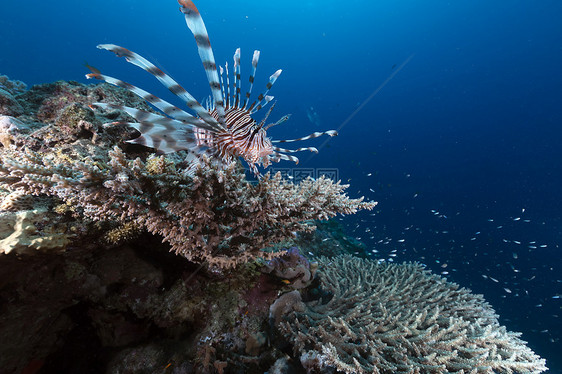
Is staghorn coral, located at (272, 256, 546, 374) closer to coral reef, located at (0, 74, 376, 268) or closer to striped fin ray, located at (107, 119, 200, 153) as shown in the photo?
coral reef, located at (0, 74, 376, 268)

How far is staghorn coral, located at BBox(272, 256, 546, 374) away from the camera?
6.32 ft

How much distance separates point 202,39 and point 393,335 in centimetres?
271

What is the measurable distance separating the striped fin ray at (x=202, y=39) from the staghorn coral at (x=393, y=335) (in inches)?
Result: 76.9

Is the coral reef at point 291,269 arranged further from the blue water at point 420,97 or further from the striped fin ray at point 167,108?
the blue water at point 420,97

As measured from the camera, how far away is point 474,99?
40344 millimetres

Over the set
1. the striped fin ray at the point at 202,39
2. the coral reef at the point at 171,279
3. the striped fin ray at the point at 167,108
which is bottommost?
the coral reef at the point at 171,279

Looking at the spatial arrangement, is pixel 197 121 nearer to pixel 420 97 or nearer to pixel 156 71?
pixel 156 71

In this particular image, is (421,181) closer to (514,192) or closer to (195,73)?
(514,192)

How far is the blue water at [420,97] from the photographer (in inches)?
859

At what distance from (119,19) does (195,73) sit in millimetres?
20792

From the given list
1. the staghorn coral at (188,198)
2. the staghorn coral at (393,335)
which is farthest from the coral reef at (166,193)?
the staghorn coral at (393,335)

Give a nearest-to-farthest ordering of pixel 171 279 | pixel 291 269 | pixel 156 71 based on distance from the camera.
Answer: pixel 156 71 < pixel 171 279 < pixel 291 269

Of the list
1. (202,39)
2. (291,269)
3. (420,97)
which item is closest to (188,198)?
(202,39)

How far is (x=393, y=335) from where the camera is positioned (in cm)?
214
